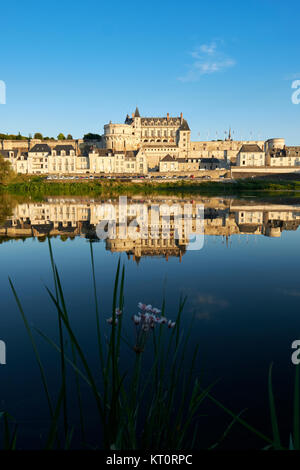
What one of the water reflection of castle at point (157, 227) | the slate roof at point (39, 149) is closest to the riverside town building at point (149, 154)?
the slate roof at point (39, 149)

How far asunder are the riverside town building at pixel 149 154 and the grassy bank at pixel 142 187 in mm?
11301

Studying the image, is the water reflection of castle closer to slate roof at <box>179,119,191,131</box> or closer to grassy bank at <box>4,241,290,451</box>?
grassy bank at <box>4,241,290,451</box>

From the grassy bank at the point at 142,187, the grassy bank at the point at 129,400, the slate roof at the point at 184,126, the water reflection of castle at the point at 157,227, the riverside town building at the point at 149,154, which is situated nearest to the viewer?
the grassy bank at the point at 129,400

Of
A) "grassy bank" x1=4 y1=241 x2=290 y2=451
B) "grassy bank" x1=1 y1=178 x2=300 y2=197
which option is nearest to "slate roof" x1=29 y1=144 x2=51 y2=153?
"grassy bank" x1=1 y1=178 x2=300 y2=197

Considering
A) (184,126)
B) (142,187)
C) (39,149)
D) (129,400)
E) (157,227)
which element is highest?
(184,126)

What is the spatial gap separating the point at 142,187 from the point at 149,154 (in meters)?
28.8

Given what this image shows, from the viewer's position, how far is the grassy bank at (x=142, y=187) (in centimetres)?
4312

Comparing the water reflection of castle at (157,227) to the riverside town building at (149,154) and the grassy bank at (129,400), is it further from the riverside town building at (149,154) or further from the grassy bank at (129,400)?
the riverside town building at (149,154)

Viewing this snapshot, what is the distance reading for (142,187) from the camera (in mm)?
47656

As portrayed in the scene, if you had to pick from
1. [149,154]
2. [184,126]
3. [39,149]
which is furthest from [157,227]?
[184,126]

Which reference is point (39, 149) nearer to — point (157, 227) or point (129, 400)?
point (157, 227)

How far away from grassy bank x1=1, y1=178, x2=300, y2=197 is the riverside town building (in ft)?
37.1

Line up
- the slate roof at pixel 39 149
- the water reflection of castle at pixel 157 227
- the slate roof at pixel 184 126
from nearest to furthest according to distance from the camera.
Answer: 1. the water reflection of castle at pixel 157 227
2. the slate roof at pixel 39 149
3. the slate roof at pixel 184 126

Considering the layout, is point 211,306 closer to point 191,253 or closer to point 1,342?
point 1,342
